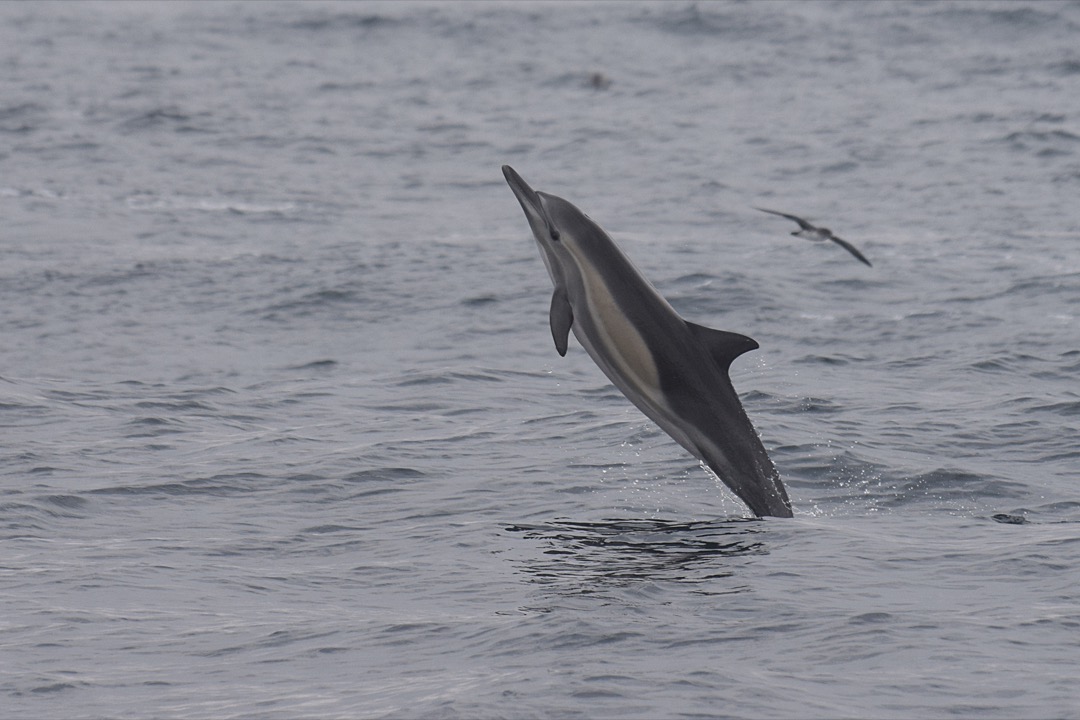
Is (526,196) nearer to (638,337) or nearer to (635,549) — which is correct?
(638,337)

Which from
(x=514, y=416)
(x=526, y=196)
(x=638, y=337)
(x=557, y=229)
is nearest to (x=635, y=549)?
(x=638, y=337)

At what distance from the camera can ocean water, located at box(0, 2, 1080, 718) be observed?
10242 mm

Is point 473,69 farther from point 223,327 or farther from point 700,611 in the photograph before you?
point 700,611

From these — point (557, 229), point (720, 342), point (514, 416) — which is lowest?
point (514, 416)

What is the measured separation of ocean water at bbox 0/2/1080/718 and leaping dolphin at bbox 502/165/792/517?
97 centimetres

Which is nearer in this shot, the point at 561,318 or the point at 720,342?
the point at 561,318

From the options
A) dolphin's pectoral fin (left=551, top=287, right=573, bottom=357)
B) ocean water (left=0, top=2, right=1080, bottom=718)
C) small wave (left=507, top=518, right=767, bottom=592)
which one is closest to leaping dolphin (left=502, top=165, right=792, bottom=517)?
dolphin's pectoral fin (left=551, top=287, right=573, bottom=357)

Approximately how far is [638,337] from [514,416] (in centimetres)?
659

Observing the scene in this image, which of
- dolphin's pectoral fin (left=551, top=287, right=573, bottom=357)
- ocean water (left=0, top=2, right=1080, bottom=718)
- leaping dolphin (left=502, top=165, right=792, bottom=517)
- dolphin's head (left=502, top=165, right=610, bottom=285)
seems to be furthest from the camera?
dolphin's head (left=502, top=165, right=610, bottom=285)

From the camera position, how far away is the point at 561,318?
11938 millimetres

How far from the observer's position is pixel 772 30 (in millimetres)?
64375

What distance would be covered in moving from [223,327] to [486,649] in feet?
48.6

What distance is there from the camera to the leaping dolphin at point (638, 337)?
39.5 feet

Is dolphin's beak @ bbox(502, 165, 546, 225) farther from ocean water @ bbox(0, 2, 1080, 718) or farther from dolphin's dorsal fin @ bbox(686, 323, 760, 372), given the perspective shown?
ocean water @ bbox(0, 2, 1080, 718)
